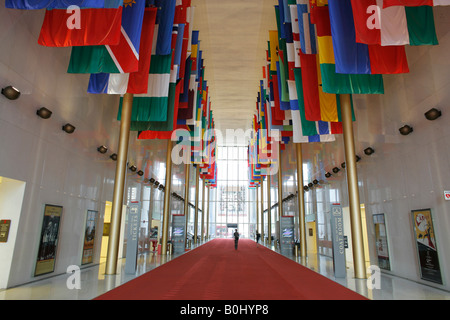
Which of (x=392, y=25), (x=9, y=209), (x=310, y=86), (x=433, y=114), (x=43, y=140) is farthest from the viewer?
(x=310, y=86)

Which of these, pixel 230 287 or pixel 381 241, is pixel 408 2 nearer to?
pixel 230 287

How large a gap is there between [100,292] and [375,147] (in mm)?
10342

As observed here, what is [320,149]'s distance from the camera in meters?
18.5

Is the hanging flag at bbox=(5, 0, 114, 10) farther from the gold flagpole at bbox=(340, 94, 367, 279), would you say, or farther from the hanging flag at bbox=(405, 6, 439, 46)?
the gold flagpole at bbox=(340, 94, 367, 279)

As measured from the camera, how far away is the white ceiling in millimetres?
17484

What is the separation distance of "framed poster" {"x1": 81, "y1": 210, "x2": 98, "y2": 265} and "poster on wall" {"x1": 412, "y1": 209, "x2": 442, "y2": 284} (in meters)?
11.3

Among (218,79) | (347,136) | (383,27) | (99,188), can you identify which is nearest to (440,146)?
(347,136)

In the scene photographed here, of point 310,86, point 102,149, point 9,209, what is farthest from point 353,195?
point 9,209

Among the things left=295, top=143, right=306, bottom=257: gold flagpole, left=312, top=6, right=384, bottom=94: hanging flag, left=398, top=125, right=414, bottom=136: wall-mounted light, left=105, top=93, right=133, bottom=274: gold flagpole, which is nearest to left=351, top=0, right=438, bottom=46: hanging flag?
left=312, top=6, right=384, bottom=94: hanging flag

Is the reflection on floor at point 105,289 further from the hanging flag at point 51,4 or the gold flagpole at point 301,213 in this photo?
the gold flagpole at point 301,213

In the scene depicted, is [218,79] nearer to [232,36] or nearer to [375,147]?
[232,36]

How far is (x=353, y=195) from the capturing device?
9.58 metres

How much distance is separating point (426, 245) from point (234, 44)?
17.3 metres

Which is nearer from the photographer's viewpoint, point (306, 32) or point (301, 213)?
point (306, 32)
